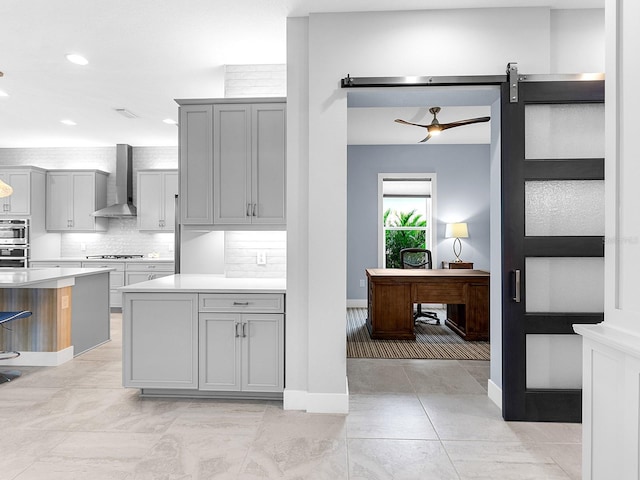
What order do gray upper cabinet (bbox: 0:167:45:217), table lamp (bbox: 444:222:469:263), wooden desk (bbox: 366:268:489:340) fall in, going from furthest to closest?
table lamp (bbox: 444:222:469:263) < gray upper cabinet (bbox: 0:167:45:217) < wooden desk (bbox: 366:268:489:340)

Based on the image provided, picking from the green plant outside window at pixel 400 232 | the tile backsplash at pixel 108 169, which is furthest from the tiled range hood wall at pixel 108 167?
the green plant outside window at pixel 400 232

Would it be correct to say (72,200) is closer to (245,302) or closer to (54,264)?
(54,264)

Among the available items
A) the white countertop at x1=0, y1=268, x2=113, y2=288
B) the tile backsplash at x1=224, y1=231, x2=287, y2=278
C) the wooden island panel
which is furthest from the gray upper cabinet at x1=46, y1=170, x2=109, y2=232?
the tile backsplash at x1=224, y1=231, x2=287, y2=278

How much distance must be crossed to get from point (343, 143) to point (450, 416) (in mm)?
2018

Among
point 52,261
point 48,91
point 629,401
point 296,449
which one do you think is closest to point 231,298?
point 296,449

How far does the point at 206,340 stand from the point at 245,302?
15.9 inches

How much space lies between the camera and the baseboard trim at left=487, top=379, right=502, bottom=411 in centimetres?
282

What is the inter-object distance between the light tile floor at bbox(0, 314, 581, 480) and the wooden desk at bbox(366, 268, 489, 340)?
1.52 m

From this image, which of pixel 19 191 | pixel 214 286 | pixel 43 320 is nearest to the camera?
pixel 214 286

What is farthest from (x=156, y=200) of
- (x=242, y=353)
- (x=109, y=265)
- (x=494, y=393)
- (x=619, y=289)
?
(x=619, y=289)

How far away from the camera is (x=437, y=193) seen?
23.6 ft

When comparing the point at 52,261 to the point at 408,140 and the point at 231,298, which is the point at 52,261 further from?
the point at 408,140

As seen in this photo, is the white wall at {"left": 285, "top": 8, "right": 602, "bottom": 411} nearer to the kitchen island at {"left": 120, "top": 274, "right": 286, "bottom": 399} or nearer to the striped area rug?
the kitchen island at {"left": 120, "top": 274, "right": 286, "bottom": 399}

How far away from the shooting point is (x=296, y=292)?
2832 mm
